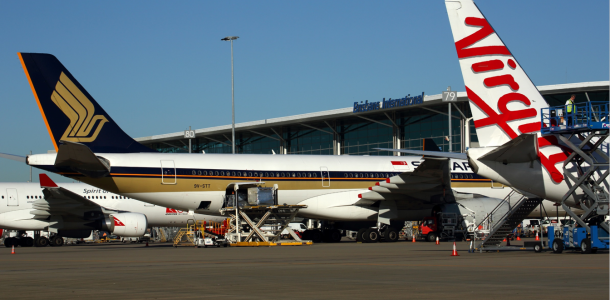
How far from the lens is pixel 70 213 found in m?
33.0

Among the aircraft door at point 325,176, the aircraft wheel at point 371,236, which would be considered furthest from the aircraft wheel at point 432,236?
the aircraft door at point 325,176

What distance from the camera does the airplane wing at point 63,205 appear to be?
105 ft

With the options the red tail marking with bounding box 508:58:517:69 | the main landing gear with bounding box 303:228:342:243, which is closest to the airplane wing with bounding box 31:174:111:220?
the main landing gear with bounding box 303:228:342:243

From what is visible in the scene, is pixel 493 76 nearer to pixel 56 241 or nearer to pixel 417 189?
pixel 417 189

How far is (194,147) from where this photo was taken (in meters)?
78.6

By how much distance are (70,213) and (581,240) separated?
24.5m

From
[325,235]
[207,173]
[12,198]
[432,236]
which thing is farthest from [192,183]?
[12,198]

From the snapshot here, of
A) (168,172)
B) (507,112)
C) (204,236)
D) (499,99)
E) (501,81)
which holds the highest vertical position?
(501,81)

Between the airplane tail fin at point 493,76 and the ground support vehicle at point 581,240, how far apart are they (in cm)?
273

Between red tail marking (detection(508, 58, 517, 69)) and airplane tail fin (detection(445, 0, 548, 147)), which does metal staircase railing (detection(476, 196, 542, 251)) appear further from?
red tail marking (detection(508, 58, 517, 69))

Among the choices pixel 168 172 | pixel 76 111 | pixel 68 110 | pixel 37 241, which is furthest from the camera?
pixel 37 241

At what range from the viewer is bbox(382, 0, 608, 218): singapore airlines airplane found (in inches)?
678

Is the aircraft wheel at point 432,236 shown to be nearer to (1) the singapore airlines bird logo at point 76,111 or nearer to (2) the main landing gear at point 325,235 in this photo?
(2) the main landing gear at point 325,235

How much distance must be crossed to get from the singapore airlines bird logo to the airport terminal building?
957 inches
